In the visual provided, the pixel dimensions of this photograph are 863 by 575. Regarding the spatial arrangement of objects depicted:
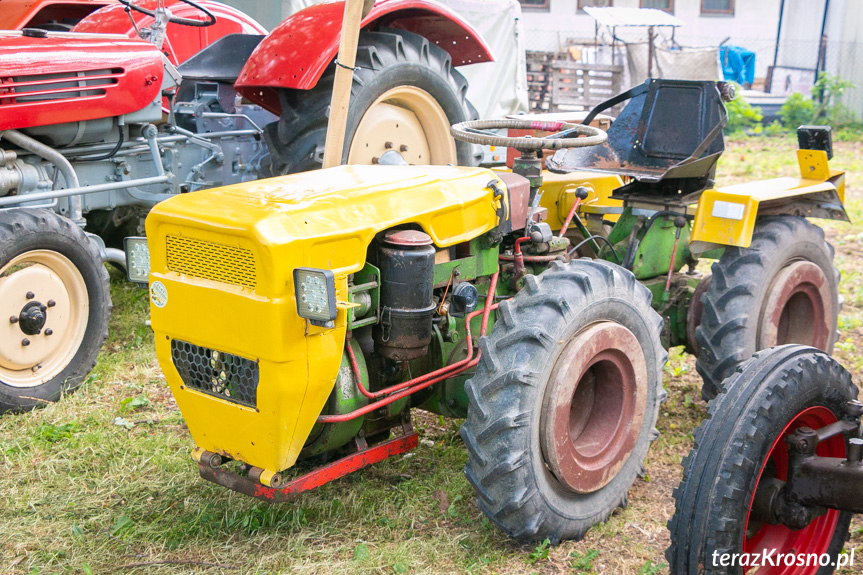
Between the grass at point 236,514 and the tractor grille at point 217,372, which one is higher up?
the tractor grille at point 217,372

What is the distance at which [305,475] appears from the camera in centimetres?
271

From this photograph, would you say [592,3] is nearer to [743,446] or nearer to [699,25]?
[699,25]

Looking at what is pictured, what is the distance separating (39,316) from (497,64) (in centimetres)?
667

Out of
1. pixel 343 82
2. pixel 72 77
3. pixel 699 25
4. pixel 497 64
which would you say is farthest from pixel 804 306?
pixel 699 25

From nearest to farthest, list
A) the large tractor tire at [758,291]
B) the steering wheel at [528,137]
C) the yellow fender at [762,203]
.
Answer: the steering wheel at [528,137]
the large tractor tire at [758,291]
the yellow fender at [762,203]

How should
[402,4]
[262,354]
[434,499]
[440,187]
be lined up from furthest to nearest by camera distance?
[402,4], [434,499], [440,187], [262,354]

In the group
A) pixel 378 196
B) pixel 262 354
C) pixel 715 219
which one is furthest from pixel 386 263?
pixel 715 219

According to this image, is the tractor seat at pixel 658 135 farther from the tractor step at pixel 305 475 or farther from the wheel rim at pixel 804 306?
the tractor step at pixel 305 475

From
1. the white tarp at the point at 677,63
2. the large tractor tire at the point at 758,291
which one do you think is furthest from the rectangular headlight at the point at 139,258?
the white tarp at the point at 677,63

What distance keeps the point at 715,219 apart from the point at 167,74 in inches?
115

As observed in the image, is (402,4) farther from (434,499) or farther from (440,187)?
(434,499)

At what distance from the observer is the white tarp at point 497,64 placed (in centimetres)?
920

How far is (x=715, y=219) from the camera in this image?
3.79 meters

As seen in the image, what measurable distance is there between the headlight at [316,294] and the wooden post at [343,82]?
112 cm
